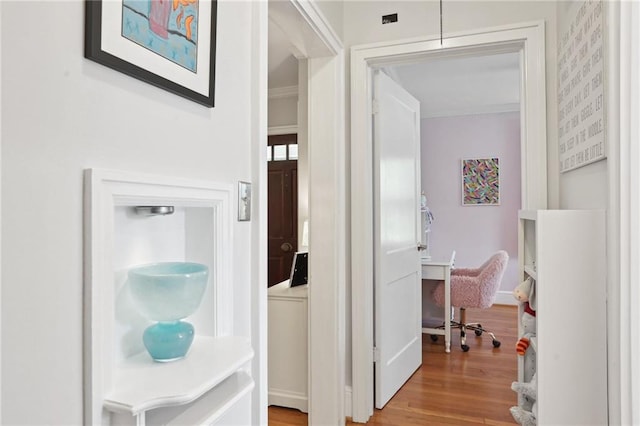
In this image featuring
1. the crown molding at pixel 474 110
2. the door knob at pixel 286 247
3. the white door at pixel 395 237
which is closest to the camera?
the white door at pixel 395 237

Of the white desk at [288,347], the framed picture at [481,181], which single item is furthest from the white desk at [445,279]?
the framed picture at [481,181]

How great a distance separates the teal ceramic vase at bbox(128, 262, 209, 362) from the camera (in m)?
0.90

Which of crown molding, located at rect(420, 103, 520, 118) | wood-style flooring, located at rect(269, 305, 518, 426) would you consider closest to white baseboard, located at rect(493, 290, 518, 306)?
wood-style flooring, located at rect(269, 305, 518, 426)

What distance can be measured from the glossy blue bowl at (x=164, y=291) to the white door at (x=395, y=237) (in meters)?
1.72

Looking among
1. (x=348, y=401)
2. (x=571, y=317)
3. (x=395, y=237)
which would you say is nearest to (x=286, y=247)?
(x=395, y=237)

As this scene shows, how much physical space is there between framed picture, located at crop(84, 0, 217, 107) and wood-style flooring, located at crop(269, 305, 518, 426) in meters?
2.08

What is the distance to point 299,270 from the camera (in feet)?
9.02

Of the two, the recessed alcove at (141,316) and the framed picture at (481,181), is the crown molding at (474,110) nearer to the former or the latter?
the framed picture at (481,181)

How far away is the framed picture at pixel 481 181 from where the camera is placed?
17.6ft

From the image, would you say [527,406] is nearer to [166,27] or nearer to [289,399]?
[289,399]

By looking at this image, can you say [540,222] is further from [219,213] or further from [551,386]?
[219,213]

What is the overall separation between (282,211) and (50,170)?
381 cm
